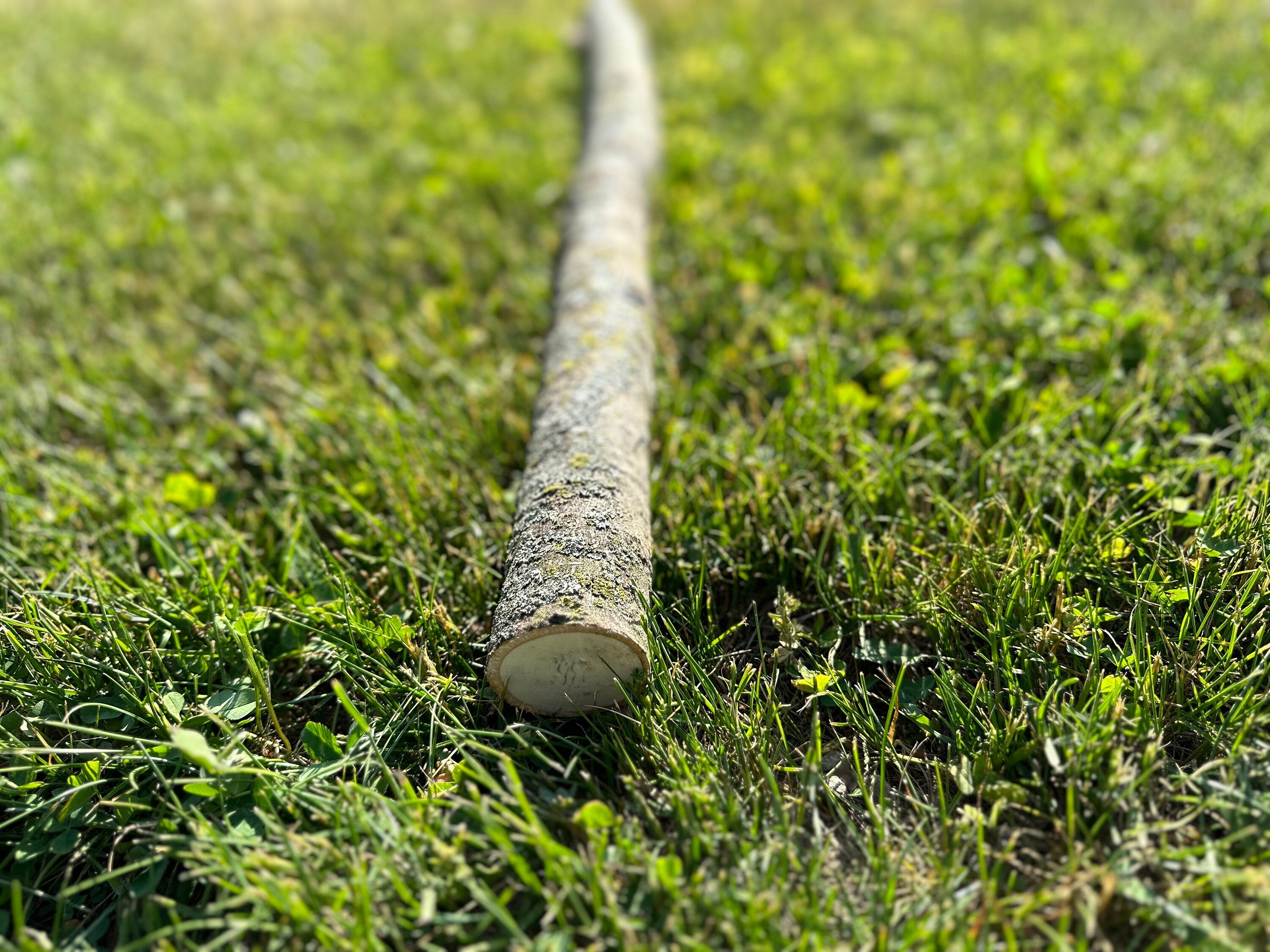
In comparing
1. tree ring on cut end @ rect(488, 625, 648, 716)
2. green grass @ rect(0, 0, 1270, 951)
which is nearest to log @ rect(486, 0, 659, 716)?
tree ring on cut end @ rect(488, 625, 648, 716)

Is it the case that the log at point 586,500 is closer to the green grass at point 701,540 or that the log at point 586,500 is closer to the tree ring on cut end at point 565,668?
the tree ring on cut end at point 565,668

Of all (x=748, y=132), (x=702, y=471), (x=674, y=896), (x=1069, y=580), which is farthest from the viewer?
(x=748, y=132)

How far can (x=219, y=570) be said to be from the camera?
2297mm

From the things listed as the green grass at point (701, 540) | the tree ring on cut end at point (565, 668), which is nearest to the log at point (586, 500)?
the tree ring on cut end at point (565, 668)

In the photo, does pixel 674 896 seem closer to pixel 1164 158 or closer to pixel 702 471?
pixel 702 471

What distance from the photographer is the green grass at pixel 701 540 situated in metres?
1.58

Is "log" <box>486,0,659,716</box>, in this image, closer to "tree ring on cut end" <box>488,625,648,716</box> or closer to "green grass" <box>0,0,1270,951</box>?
"tree ring on cut end" <box>488,625,648,716</box>

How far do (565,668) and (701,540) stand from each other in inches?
21.4

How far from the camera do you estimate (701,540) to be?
2213 millimetres

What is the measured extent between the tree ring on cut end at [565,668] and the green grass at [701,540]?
0.22 feet

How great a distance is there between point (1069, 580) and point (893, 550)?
0.38m

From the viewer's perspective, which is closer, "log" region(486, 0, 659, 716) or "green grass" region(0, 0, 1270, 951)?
"green grass" region(0, 0, 1270, 951)

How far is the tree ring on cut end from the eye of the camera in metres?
1.77

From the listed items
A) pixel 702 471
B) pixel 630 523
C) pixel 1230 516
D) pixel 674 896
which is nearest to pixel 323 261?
pixel 702 471
